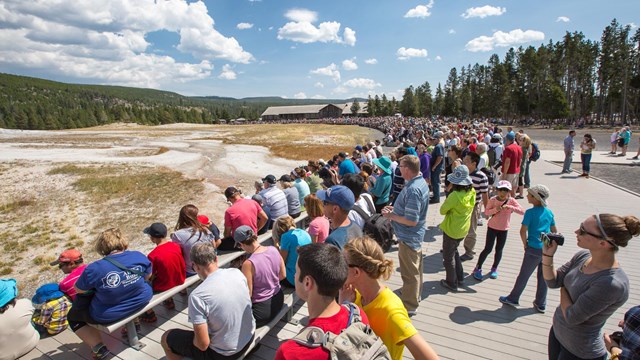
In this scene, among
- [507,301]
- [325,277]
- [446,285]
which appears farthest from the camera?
[446,285]

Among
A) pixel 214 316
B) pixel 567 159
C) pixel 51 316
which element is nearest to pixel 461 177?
pixel 214 316

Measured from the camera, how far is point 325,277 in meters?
1.80

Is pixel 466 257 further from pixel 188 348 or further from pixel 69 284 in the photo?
pixel 69 284

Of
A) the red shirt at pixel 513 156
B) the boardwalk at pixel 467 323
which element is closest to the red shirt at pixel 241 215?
the boardwalk at pixel 467 323

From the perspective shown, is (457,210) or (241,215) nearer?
(457,210)

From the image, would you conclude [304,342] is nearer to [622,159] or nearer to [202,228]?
[202,228]

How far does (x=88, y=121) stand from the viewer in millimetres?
102500

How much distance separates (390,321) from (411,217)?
1.91m

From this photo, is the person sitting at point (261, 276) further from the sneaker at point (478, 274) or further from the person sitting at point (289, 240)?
the sneaker at point (478, 274)

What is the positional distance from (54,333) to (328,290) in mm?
4214

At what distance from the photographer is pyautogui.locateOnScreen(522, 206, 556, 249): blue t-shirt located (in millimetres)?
3943

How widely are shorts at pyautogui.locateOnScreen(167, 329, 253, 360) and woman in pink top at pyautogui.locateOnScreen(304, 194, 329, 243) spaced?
1.40 metres

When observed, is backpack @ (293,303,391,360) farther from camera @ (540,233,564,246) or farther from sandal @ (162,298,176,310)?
sandal @ (162,298,176,310)

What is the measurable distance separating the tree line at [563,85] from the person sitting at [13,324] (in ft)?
213
